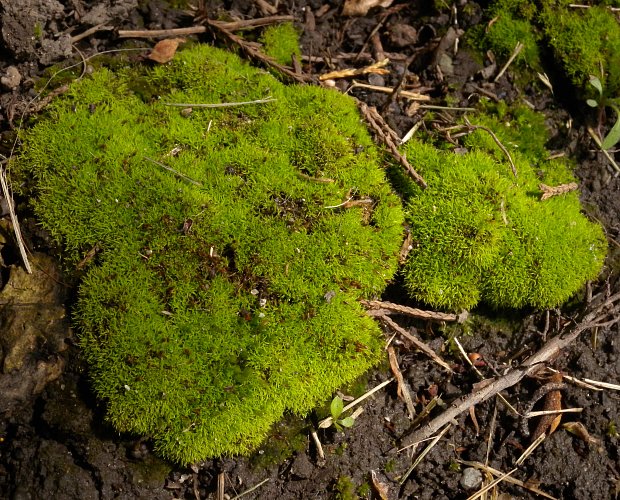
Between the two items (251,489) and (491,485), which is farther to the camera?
(491,485)

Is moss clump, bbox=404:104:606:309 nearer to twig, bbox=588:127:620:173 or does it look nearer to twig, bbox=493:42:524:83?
twig, bbox=588:127:620:173

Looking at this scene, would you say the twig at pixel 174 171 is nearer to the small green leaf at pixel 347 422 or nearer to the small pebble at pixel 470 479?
the small green leaf at pixel 347 422

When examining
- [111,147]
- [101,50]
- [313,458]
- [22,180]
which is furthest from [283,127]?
[313,458]

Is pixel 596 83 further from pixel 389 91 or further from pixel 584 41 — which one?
pixel 389 91

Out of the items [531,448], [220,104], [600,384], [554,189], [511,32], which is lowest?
[531,448]

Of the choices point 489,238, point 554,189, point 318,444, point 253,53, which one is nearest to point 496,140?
point 554,189

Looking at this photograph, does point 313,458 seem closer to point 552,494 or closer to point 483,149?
point 552,494
